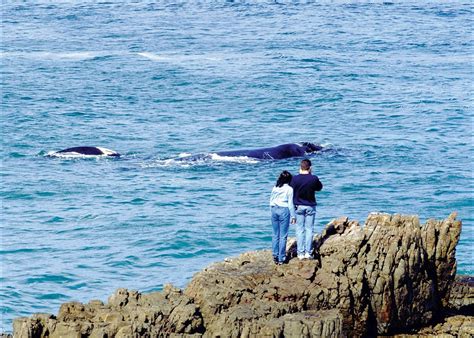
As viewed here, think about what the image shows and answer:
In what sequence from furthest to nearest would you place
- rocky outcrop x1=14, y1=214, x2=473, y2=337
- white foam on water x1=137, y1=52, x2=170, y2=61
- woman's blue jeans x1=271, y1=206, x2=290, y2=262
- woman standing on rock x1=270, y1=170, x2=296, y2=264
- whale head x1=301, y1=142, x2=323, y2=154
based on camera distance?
white foam on water x1=137, y1=52, x2=170, y2=61, whale head x1=301, y1=142, x2=323, y2=154, woman standing on rock x1=270, y1=170, x2=296, y2=264, woman's blue jeans x1=271, y1=206, x2=290, y2=262, rocky outcrop x1=14, y1=214, x2=473, y2=337

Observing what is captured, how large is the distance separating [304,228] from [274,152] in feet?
64.0

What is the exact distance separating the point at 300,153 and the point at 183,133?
267 inches

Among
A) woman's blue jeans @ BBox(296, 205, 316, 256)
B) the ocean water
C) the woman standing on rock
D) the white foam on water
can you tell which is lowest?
the ocean water

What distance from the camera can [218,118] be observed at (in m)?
45.6

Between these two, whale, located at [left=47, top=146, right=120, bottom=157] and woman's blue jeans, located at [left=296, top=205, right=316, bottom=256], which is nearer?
woman's blue jeans, located at [left=296, top=205, right=316, bottom=256]

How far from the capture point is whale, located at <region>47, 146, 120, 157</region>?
38844 millimetres

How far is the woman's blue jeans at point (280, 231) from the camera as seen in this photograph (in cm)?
1789

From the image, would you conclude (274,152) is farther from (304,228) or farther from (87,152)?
(304,228)

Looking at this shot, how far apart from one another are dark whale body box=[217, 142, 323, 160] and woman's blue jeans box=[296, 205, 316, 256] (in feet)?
61.5

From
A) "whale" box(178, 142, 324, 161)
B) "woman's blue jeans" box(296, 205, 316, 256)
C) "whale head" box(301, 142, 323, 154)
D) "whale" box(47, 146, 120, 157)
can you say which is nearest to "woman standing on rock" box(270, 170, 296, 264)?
"woman's blue jeans" box(296, 205, 316, 256)

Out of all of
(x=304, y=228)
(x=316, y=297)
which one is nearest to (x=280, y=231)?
(x=304, y=228)

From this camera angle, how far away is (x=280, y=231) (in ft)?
59.2

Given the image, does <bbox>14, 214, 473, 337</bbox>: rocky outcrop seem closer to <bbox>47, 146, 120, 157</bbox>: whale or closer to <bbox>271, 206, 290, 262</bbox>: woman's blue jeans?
<bbox>271, 206, 290, 262</bbox>: woman's blue jeans

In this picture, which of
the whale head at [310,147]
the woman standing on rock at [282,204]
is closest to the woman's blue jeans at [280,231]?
the woman standing on rock at [282,204]
